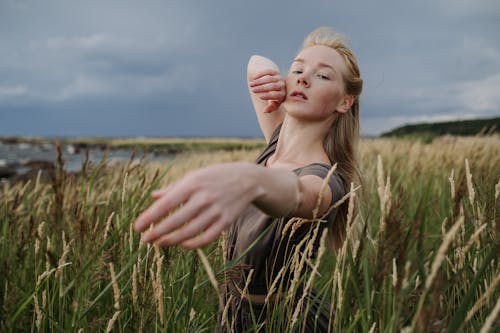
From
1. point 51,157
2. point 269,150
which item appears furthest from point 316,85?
point 51,157

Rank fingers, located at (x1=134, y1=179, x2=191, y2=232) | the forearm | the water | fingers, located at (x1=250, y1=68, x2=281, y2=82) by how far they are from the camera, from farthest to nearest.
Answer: the water < fingers, located at (x1=250, y1=68, x2=281, y2=82) < the forearm < fingers, located at (x1=134, y1=179, x2=191, y2=232)

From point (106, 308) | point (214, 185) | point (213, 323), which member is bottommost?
point (213, 323)

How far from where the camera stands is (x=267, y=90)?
171 cm

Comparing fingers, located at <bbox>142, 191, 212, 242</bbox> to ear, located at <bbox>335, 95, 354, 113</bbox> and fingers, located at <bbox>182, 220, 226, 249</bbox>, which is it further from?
ear, located at <bbox>335, 95, 354, 113</bbox>

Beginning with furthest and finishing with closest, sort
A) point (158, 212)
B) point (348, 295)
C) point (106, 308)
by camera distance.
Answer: point (106, 308) → point (348, 295) → point (158, 212)

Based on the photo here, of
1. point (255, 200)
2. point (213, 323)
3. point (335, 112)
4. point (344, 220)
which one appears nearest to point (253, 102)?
point (335, 112)

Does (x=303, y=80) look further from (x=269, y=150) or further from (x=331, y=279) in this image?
(x=331, y=279)

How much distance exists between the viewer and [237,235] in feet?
5.36

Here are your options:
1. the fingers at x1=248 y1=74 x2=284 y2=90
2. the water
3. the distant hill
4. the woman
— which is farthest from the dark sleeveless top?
the distant hill

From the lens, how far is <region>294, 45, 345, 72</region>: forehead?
1701 mm

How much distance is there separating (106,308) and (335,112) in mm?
1132

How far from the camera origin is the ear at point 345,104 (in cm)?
173

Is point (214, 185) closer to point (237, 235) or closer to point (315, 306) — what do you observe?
point (237, 235)

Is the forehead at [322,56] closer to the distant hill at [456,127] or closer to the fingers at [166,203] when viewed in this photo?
the fingers at [166,203]
